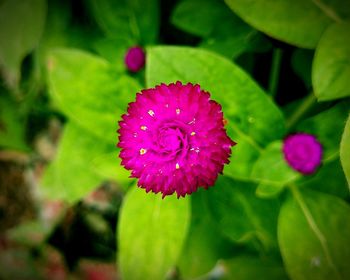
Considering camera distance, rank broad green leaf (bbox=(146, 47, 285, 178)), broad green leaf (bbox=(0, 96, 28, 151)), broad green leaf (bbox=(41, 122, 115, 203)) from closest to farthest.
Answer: broad green leaf (bbox=(146, 47, 285, 178))
broad green leaf (bbox=(41, 122, 115, 203))
broad green leaf (bbox=(0, 96, 28, 151))

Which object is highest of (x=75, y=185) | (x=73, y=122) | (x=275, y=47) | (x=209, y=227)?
(x=275, y=47)

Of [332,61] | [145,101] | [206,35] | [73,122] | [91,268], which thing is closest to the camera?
[145,101]

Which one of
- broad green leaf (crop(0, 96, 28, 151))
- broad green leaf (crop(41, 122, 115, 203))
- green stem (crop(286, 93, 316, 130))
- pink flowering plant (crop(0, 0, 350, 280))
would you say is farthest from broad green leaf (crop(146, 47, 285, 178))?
broad green leaf (crop(0, 96, 28, 151))

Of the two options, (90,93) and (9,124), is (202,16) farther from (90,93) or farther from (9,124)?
(9,124)

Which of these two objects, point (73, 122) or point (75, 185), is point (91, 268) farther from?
point (73, 122)

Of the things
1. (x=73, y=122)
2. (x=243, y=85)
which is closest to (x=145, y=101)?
(x=243, y=85)

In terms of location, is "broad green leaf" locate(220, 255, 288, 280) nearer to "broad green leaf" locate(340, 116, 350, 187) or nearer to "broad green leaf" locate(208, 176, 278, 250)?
"broad green leaf" locate(208, 176, 278, 250)
